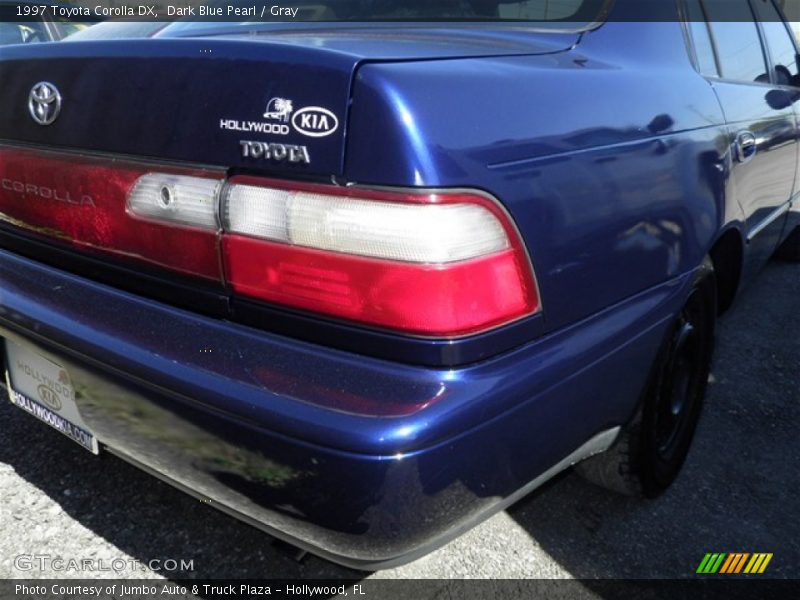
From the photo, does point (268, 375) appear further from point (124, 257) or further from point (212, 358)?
point (124, 257)

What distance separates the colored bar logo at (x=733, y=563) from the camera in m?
2.06

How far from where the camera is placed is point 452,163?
1.25 meters

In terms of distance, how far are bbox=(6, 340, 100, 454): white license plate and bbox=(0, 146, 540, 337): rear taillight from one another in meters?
0.39

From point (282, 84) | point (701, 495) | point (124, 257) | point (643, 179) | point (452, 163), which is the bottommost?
point (701, 495)

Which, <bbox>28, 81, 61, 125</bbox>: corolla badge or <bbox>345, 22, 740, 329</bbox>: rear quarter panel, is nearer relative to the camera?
<bbox>345, 22, 740, 329</bbox>: rear quarter panel

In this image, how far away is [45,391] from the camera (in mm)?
1772

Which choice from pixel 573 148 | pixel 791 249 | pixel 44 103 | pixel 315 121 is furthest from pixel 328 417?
pixel 791 249

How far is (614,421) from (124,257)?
1.19m

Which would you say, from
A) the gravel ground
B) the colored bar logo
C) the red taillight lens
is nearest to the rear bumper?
the red taillight lens

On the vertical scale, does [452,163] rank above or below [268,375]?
above

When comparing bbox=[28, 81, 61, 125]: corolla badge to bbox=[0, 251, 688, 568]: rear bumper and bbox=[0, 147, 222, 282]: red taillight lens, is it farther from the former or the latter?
bbox=[0, 251, 688, 568]: rear bumper

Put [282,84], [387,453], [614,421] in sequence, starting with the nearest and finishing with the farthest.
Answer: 1. [387,453]
2. [282,84]
3. [614,421]

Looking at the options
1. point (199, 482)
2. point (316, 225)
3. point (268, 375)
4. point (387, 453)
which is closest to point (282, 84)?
point (316, 225)

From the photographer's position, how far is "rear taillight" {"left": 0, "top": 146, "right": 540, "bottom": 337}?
127 cm
